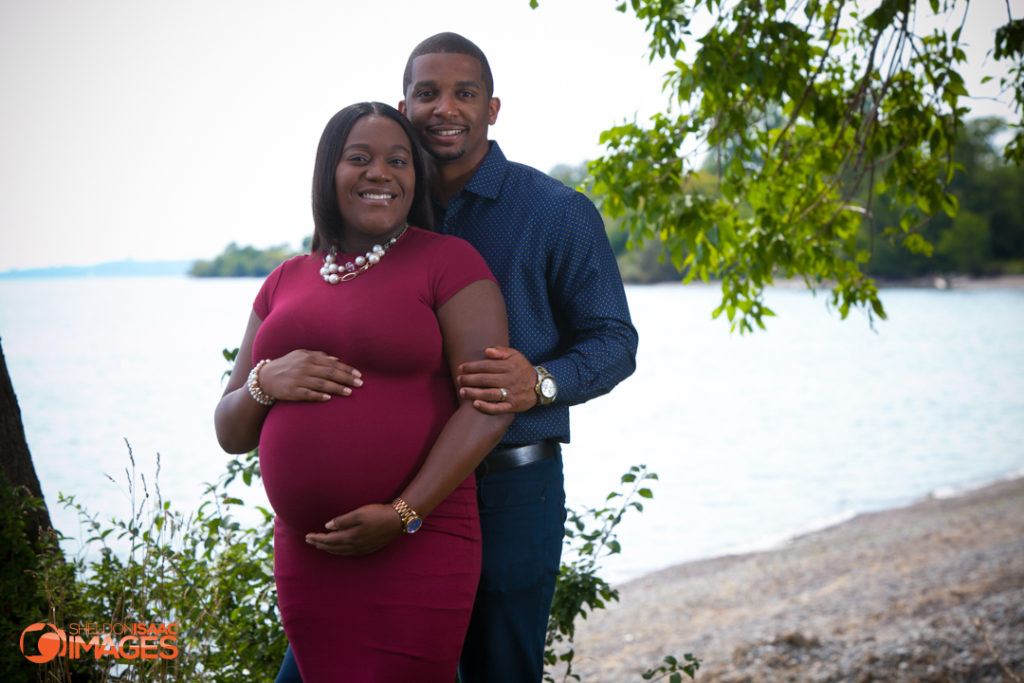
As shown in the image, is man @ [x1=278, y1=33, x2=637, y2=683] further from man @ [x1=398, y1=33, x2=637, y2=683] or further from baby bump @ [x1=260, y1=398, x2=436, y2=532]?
baby bump @ [x1=260, y1=398, x2=436, y2=532]

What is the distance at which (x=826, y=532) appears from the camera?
45.9 ft

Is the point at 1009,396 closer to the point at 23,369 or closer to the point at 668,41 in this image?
the point at 668,41

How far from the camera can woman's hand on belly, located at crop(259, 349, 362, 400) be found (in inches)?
82.2

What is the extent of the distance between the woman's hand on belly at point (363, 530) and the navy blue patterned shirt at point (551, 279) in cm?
51

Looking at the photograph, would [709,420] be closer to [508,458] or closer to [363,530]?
[508,458]

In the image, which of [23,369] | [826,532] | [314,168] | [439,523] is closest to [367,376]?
[439,523]

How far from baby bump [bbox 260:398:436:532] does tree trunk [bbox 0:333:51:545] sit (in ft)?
5.74

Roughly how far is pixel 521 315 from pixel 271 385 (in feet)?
2.35

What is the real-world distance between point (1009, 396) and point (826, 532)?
18970mm

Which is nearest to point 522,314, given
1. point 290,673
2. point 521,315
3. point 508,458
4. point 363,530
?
point 521,315

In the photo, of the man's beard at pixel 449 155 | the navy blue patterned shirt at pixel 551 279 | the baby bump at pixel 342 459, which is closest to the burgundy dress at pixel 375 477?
the baby bump at pixel 342 459

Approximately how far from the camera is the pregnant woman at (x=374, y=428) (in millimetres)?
2096

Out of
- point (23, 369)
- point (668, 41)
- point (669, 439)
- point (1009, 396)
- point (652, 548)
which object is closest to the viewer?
point (668, 41)

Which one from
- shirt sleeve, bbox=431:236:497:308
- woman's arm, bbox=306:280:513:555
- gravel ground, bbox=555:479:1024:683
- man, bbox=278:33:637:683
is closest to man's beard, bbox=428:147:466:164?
man, bbox=278:33:637:683
